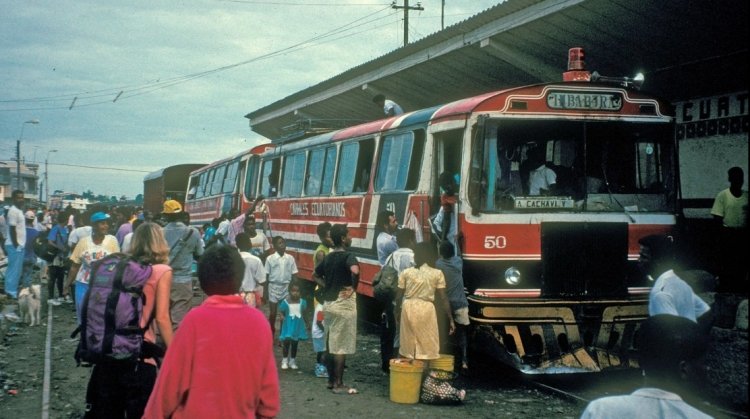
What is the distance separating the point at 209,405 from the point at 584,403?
5.90 m

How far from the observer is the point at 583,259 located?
9992 millimetres

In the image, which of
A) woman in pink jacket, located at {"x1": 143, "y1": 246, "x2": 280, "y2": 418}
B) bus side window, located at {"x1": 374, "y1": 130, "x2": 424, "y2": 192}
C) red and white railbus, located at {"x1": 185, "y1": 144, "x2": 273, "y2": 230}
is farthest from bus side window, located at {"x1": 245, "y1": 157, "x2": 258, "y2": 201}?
woman in pink jacket, located at {"x1": 143, "y1": 246, "x2": 280, "y2": 418}

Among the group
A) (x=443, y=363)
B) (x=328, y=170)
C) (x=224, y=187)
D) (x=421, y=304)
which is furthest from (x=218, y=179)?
(x=421, y=304)

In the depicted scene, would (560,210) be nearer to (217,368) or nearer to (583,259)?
(583,259)

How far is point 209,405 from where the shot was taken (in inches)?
157

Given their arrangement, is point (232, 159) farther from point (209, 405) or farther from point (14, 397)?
point (209, 405)

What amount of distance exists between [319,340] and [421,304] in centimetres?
172

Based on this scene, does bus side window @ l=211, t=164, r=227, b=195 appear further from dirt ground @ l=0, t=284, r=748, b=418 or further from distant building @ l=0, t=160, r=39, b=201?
distant building @ l=0, t=160, r=39, b=201

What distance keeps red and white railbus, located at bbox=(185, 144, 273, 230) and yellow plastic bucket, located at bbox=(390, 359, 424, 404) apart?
9.68 m

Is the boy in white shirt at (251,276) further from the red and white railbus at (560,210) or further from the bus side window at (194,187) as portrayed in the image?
the bus side window at (194,187)

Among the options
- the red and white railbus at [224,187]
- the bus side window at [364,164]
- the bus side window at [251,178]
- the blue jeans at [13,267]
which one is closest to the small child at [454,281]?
the bus side window at [364,164]

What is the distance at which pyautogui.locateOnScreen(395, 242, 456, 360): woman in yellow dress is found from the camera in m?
8.85

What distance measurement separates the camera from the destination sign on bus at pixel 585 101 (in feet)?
33.3

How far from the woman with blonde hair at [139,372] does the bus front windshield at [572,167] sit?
5054 millimetres
